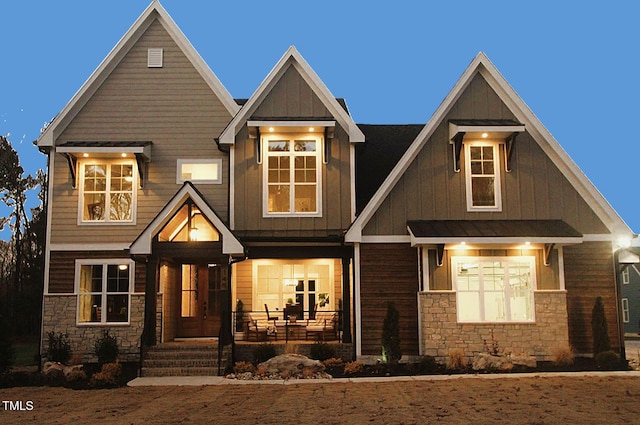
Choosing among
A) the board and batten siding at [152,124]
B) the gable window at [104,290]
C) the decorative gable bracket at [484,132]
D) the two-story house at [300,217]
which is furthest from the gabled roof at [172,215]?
the decorative gable bracket at [484,132]

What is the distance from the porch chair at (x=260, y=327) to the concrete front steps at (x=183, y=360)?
1726 mm

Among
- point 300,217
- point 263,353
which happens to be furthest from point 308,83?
point 263,353

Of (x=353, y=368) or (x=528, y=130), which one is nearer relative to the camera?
(x=353, y=368)

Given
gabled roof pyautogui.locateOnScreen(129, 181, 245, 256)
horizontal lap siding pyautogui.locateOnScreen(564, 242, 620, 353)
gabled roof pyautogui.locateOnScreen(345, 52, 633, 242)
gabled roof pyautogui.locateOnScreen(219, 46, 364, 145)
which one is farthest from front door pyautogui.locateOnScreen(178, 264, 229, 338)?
horizontal lap siding pyautogui.locateOnScreen(564, 242, 620, 353)

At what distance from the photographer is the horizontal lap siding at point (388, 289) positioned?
16984mm

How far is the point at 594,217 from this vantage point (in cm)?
1756

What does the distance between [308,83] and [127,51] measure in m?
5.24

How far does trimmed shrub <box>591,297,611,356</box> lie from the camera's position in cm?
1644

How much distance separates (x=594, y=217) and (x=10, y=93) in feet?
613

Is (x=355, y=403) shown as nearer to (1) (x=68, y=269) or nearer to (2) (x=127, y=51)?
(1) (x=68, y=269)

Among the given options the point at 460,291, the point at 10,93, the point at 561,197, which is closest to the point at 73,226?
the point at 460,291

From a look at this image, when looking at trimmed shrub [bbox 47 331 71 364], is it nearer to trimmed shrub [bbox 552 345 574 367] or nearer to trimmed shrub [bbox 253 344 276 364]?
trimmed shrub [bbox 253 344 276 364]

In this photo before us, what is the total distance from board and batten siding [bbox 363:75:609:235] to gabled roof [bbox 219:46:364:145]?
197 centimetres

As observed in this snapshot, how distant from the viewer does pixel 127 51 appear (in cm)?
1922
